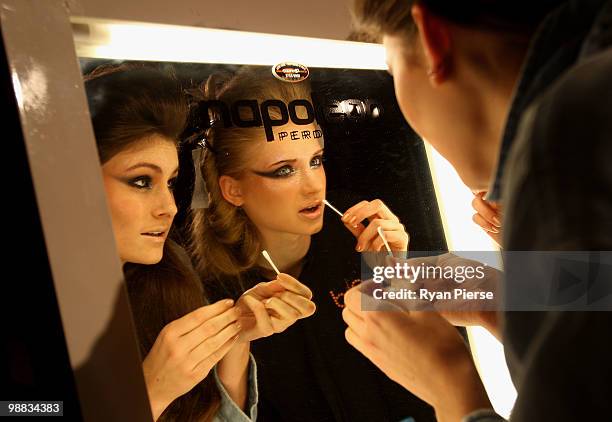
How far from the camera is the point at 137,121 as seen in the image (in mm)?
852

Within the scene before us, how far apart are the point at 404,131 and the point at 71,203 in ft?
1.91

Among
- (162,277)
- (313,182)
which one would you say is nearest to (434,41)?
(313,182)

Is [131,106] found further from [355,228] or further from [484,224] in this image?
[484,224]

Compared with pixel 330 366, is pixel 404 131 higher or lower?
higher

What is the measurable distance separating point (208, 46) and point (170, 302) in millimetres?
413

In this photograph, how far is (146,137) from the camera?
85cm

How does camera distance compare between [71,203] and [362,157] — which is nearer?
[71,203]

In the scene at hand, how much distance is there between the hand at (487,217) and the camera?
1048mm

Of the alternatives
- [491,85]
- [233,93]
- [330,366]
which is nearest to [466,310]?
[330,366]


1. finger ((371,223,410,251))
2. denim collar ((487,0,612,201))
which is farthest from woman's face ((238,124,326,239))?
denim collar ((487,0,612,201))

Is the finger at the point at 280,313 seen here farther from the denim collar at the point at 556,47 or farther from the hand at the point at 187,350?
the denim collar at the point at 556,47

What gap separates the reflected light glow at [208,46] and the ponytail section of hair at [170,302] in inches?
11.8

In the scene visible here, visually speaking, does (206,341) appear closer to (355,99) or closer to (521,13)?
(355,99)

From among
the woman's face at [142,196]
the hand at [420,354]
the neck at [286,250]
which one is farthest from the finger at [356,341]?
the woman's face at [142,196]
